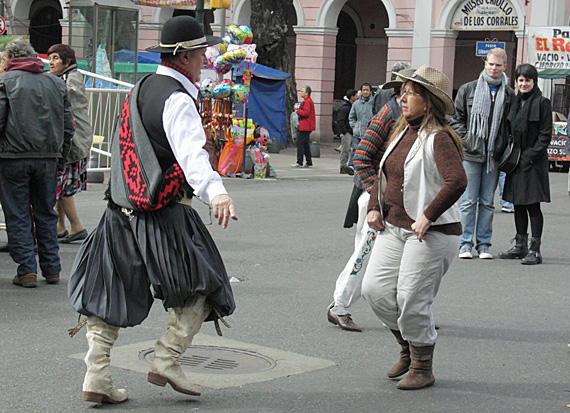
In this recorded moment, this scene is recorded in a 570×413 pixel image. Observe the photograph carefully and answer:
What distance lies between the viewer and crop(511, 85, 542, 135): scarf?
922 centimetres

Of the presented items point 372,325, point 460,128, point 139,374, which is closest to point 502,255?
point 460,128

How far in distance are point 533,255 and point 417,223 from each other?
4.85 meters

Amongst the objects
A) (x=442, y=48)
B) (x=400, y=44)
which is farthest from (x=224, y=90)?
(x=400, y=44)

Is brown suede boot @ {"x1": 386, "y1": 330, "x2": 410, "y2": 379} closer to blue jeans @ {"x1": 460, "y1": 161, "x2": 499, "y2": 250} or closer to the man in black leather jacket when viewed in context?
blue jeans @ {"x1": 460, "y1": 161, "x2": 499, "y2": 250}

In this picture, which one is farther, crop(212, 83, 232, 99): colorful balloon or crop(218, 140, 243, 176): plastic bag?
crop(218, 140, 243, 176): plastic bag

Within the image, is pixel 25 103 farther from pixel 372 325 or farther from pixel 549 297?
pixel 549 297

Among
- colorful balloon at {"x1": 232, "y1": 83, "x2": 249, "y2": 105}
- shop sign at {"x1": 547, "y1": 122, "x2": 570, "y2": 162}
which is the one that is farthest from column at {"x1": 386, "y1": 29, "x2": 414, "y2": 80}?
colorful balloon at {"x1": 232, "y1": 83, "x2": 249, "y2": 105}

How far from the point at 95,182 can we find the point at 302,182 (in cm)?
406

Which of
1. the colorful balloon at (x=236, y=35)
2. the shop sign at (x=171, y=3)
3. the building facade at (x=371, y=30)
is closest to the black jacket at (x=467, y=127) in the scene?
the colorful balloon at (x=236, y=35)

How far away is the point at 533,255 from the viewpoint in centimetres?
930

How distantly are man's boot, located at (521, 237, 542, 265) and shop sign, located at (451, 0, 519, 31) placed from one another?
21022 millimetres

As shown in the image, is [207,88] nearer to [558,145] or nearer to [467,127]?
[467,127]

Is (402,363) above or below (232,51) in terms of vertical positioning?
below

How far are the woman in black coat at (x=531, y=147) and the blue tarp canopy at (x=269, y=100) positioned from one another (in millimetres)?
16086
